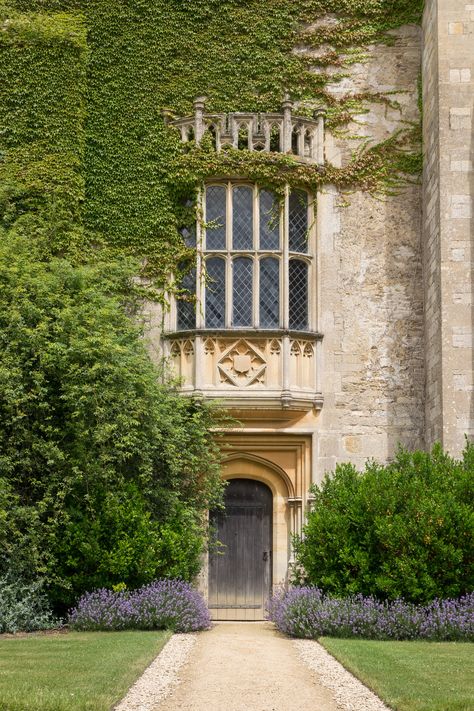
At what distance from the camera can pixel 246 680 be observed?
973 cm

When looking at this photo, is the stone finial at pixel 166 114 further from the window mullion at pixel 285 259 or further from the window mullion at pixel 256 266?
the window mullion at pixel 285 259

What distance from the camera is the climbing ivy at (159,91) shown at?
16.9 m

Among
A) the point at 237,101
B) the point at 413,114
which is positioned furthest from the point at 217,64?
the point at 413,114

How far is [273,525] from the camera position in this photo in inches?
656

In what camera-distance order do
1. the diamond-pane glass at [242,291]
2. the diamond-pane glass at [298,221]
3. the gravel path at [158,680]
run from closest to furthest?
1. the gravel path at [158,680]
2. the diamond-pane glass at [242,291]
3. the diamond-pane glass at [298,221]

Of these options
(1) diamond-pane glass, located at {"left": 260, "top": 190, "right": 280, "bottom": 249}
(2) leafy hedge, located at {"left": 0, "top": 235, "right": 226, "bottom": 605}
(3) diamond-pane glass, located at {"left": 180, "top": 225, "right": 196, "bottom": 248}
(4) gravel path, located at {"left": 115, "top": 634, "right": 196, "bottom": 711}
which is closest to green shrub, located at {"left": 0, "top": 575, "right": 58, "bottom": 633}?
(2) leafy hedge, located at {"left": 0, "top": 235, "right": 226, "bottom": 605}

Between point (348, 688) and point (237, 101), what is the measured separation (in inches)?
430

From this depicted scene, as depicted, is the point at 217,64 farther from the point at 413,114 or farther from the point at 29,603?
the point at 29,603

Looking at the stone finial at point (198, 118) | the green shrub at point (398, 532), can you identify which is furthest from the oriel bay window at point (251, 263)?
the green shrub at point (398, 532)

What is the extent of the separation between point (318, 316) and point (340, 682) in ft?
26.6

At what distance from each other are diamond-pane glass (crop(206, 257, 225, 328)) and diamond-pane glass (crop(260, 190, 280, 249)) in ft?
2.50

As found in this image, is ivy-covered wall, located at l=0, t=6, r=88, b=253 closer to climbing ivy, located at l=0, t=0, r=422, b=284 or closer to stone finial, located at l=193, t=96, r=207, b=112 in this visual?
climbing ivy, located at l=0, t=0, r=422, b=284

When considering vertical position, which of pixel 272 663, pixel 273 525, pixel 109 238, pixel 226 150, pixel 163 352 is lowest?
pixel 272 663

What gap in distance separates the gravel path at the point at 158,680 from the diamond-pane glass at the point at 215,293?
5753 millimetres
